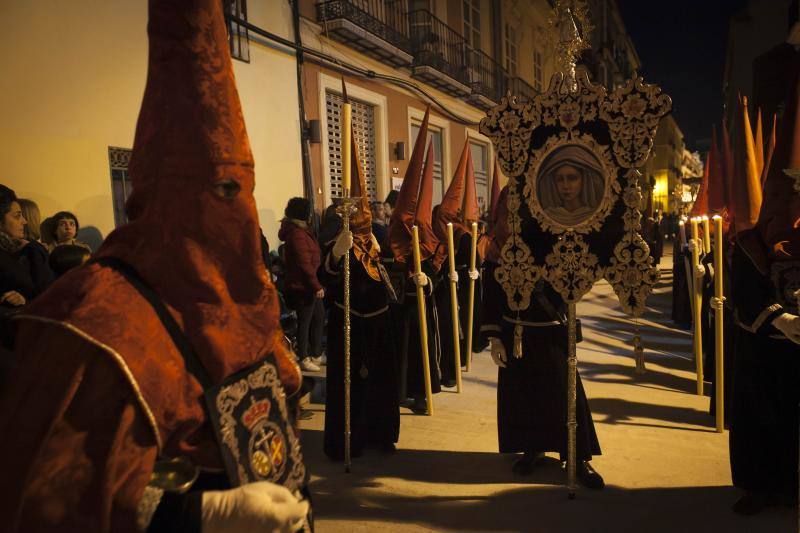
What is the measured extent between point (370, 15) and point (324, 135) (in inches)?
105

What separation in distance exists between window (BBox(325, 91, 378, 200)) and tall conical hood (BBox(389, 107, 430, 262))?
4634mm

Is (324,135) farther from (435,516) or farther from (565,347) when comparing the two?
(435,516)

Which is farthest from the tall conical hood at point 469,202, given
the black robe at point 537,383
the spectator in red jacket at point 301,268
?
the black robe at point 537,383

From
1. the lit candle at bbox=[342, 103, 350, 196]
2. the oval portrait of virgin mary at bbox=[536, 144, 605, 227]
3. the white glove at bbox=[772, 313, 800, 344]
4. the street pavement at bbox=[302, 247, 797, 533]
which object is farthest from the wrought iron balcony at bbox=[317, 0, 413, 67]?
the white glove at bbox=[772, 313, 800, 344]

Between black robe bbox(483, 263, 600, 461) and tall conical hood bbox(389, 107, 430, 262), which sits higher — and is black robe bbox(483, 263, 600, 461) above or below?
below

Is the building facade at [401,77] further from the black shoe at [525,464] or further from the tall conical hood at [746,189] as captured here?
the black shoe at [525,464]

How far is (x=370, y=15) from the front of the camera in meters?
9.93

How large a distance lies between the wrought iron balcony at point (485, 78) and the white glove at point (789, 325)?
1243cm

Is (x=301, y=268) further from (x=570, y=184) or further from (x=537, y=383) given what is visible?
(x=570, y=184)

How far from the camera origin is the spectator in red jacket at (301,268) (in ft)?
20.1

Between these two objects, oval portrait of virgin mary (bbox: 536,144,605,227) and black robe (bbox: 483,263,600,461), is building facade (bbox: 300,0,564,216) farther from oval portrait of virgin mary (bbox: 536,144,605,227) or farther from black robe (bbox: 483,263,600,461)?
black robe (bbox: 483,263,600,461)

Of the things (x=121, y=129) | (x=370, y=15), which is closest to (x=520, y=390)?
(x=121, y=129)

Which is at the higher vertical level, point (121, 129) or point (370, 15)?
point (370, 15)

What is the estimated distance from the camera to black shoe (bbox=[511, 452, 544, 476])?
3.85 metres
